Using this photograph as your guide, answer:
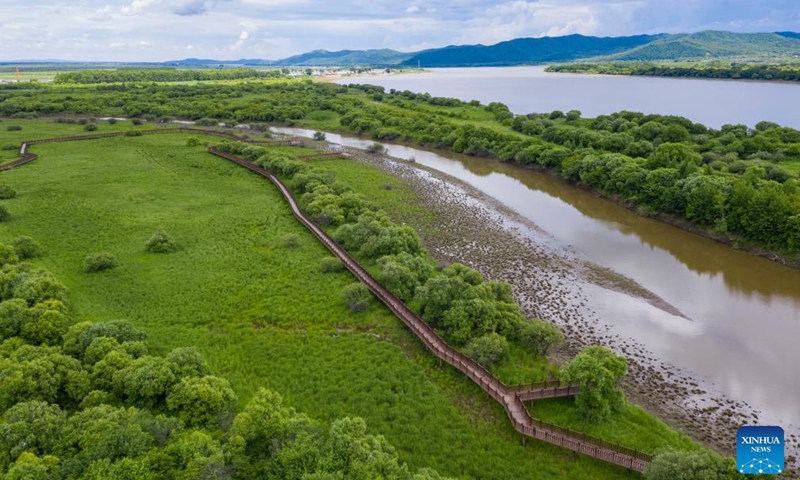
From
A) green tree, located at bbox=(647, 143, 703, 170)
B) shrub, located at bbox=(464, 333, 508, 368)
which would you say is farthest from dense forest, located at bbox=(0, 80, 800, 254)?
shrub, located at bbox=(464, 333, 508, 368)

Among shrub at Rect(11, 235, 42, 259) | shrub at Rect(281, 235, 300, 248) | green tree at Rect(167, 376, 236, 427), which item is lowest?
green tree at Rect(167, 376, 236, 427)

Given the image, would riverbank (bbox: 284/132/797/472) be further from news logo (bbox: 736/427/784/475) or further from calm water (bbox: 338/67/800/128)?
calm water (bbox: 338/67/800/128)

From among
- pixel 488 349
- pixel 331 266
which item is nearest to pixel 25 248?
pixel 331 266

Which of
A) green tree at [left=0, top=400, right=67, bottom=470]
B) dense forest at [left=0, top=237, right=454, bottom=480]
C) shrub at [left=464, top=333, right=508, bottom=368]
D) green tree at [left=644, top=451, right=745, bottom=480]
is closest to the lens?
dense forest at [left=0, top=237, right=454, bottom=480]

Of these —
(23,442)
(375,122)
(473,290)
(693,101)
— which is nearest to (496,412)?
(473,290)

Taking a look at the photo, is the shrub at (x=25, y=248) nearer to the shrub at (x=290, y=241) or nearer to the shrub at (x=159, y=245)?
the shrub at (x=159, y=245)

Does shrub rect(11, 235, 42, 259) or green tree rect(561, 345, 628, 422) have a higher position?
shrub rect(11, 235, 42, 259)

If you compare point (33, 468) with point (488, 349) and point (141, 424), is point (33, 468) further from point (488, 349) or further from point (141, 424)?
point (488, 349)
